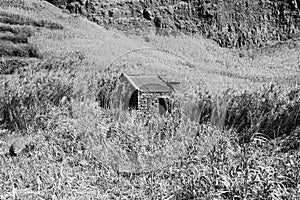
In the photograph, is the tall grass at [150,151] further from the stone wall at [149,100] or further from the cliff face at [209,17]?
the cliff face at [209,17]

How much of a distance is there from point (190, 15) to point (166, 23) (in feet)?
12.2

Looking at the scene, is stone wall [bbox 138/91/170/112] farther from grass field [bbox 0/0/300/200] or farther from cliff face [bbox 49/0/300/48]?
cliff face [bbox 49/0/300/48]

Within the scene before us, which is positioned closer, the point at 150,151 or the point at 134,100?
the point at 150,151

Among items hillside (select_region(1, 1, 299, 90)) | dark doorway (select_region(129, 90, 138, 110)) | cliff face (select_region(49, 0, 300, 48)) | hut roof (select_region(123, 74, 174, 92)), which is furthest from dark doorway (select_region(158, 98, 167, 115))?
cliff face (select_region(49, 0, 300, 48))

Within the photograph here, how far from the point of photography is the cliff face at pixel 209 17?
125 ft

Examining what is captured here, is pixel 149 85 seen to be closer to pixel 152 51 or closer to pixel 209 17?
pixel 152 51

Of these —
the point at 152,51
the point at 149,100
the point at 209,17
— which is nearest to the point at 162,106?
the point at 149,100

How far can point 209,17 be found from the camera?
45156 millimetres

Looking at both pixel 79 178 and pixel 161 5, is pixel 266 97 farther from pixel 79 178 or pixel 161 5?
pixel 161 5

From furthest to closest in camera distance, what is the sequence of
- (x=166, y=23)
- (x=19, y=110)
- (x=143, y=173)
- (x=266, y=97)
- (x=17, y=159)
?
1. (x=166, y=23)
2. (x=19, y=110)
3. (x=266, y=97)
4. (x=17, y=159)
5. (x=143, y=173)

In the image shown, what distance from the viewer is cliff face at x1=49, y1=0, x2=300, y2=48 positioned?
125ft

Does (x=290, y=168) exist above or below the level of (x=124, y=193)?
above

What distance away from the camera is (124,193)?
398cm

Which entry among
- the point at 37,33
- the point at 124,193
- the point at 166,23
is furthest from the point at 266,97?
the point at 166,23
